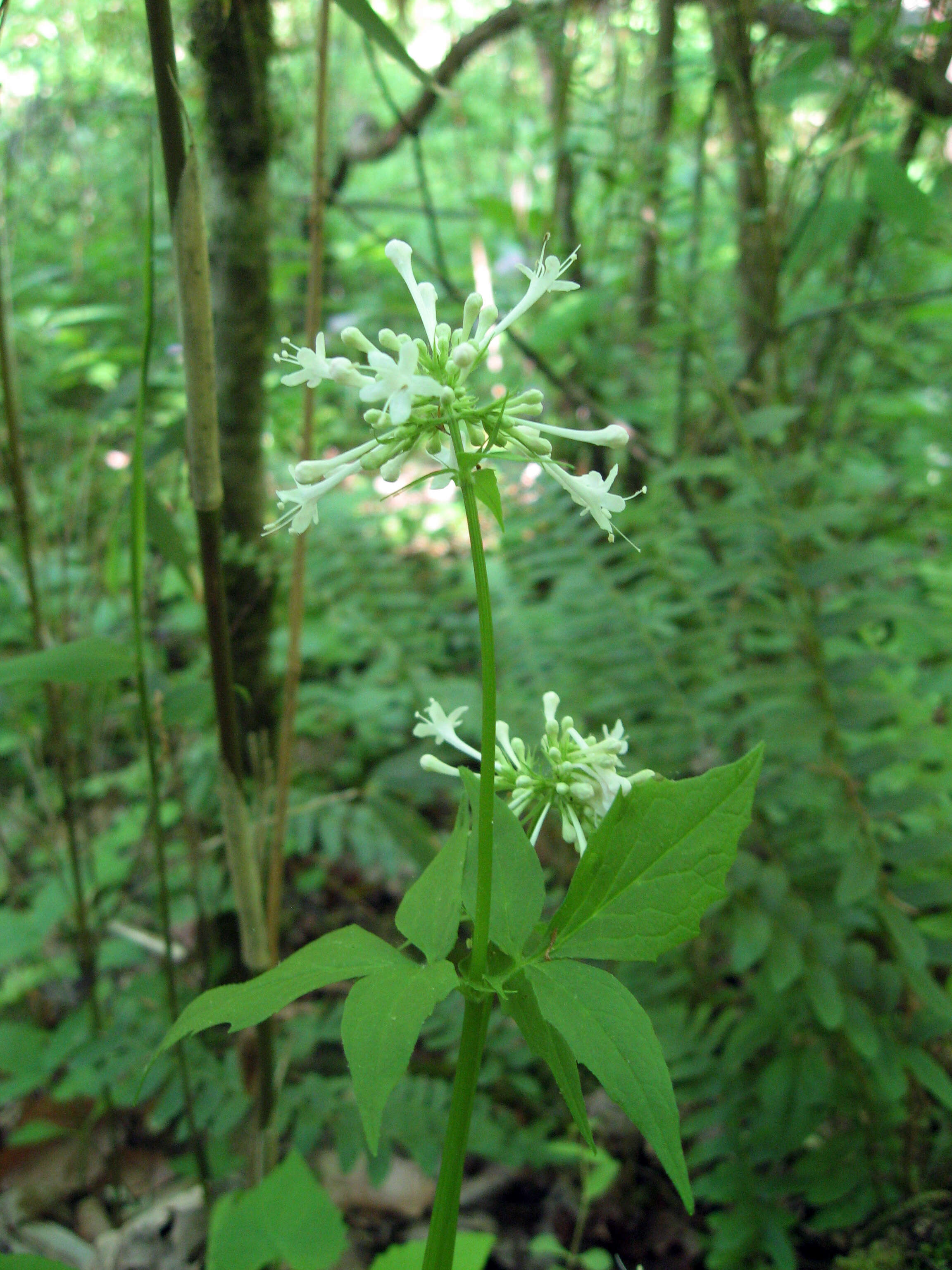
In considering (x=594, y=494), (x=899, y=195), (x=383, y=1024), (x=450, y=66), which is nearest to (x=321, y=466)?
(x=594, y=494)

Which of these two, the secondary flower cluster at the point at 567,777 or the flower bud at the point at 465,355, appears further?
the secondary flower cluster at the point at 567,777

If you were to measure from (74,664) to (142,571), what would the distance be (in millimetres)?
209

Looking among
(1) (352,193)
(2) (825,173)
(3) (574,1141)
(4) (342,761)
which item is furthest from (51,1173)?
(1) (352,193)

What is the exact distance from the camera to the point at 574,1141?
6.41 feet

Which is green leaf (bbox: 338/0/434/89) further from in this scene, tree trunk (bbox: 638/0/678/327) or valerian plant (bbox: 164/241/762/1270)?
tree trunk (bbox: 638/0/678/327)

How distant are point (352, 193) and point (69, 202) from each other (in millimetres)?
4104

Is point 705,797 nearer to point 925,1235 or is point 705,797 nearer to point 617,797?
point 617,797

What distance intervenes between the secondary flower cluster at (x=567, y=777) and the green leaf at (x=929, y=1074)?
4.03 feet

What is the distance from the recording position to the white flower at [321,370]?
800 millimetres

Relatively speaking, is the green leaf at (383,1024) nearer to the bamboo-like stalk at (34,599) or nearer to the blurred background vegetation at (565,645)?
the blurred background vegetation at (565,645)

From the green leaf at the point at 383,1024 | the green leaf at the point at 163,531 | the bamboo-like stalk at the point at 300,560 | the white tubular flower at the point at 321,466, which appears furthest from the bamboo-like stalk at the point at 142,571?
the green leaf at the point at 383,1024

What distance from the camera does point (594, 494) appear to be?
805mm

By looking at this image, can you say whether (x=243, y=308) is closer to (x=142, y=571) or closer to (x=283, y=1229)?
(x=142, y=571)

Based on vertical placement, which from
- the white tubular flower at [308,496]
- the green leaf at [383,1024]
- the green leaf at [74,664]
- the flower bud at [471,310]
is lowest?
the green leaf at [383,1024]
